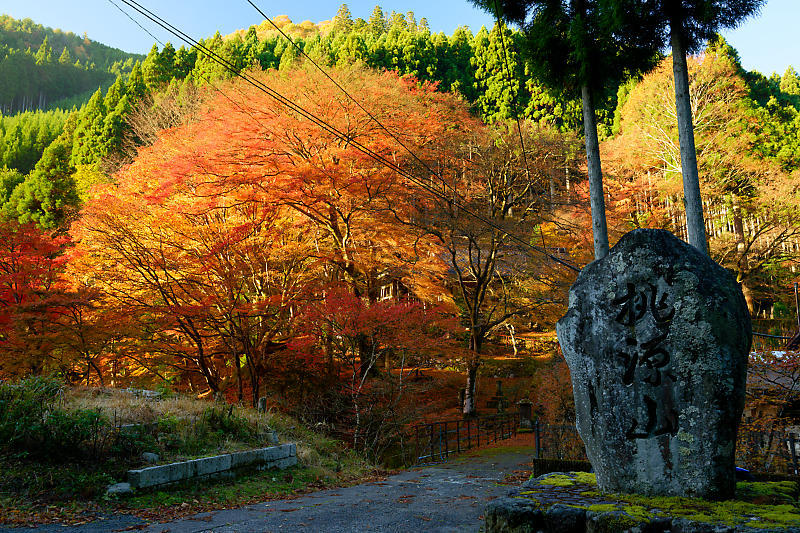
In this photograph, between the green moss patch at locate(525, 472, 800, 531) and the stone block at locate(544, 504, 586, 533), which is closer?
the green moss patch at locate(525, 472, 800, 531)

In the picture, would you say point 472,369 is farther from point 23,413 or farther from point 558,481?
point 23,413

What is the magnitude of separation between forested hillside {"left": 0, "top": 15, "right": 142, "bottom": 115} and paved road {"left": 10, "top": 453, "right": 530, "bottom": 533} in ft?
264

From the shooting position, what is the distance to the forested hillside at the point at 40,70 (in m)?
70.6

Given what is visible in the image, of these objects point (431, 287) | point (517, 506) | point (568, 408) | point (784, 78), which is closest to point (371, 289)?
point (431, 287)

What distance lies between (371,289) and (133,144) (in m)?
20.2

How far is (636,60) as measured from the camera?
997 centimetres

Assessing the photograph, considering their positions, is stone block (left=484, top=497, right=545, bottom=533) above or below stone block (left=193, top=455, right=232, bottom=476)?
above

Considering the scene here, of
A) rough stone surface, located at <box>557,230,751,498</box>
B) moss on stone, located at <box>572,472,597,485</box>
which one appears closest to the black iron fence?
moss on stone, located at <box>572,472,597,485</box>

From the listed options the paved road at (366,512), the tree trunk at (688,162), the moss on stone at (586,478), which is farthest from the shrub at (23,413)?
the tree trunk at (688,162)

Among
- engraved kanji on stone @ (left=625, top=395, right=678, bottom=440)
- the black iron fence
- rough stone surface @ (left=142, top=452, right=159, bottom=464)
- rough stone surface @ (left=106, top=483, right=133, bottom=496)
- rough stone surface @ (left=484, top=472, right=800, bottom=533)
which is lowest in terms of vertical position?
the black iron fence

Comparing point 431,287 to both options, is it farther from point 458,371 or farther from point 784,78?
point 784,78

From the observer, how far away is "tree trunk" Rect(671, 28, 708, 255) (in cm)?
794

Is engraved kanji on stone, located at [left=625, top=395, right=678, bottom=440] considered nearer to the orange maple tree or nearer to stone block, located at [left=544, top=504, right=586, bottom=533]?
stone block, located at [left=544, top=504, right=586, bottom=533]

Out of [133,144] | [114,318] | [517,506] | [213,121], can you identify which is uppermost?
[133,144]
